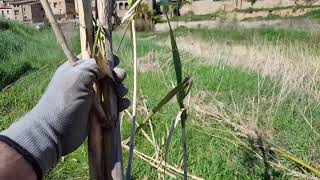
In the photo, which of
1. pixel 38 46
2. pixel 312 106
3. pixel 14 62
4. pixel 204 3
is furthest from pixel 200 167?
pixel 204 3

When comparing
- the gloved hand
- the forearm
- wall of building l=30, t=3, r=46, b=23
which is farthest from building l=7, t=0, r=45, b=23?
the forearm

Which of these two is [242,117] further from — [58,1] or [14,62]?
[14,62]

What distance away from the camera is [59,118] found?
810 millimetres

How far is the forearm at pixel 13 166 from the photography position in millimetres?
723

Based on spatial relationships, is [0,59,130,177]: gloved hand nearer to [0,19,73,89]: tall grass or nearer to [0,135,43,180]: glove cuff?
[0,135,43,180]: glove cuff

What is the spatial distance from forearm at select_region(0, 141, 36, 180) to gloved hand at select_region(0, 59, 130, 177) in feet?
0.04

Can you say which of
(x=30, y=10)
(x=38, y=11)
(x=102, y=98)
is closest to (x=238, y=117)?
(x=38, y=11)

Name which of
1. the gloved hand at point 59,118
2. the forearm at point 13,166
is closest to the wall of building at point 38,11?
the gloved hand at point 59,118

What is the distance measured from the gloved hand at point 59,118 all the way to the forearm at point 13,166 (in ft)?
0.04

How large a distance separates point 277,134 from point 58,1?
221cm

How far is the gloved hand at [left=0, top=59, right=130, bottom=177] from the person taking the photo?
2.53ft

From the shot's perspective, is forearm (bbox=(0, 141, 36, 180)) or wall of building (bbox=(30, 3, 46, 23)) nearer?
forearm (bbox=(0, 141, 36, 180))

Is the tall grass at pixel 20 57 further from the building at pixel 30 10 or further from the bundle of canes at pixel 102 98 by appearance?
the bundle of canes at pixel 102 98

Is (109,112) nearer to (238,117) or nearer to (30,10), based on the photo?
(238,117)
